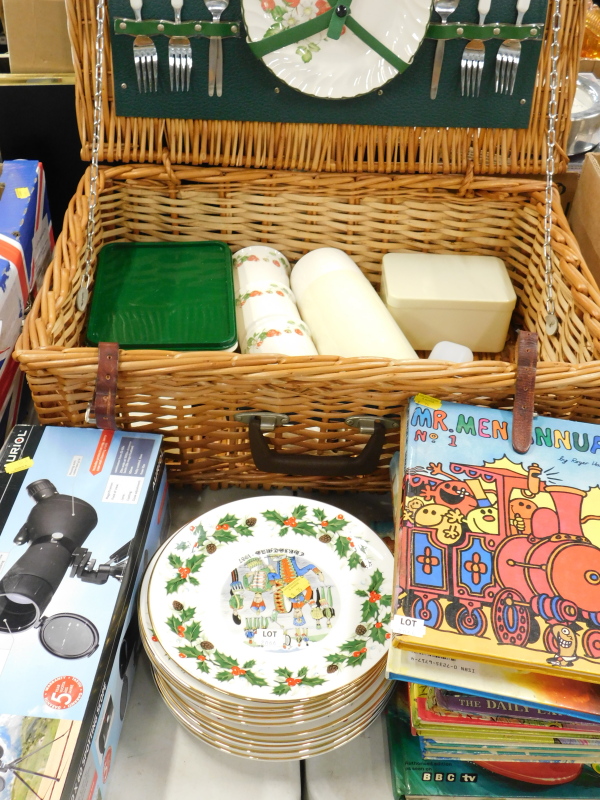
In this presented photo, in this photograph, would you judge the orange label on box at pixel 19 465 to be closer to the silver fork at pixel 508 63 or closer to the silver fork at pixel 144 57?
the silver fork at pixel 144 57

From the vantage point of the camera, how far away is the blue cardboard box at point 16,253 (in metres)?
1.05

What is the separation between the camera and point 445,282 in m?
1.27

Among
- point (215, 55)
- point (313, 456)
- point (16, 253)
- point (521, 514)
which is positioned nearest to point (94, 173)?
point (16, 253)

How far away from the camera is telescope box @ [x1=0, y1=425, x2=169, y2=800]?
25.9 inches

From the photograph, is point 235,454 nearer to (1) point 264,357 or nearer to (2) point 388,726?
(1) point 264,357

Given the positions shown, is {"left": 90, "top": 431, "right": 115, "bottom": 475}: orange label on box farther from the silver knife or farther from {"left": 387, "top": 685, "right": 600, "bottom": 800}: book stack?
the silver knife

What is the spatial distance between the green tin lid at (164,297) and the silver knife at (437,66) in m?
0.46

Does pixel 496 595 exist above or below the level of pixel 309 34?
below

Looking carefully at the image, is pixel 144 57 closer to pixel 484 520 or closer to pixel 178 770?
pixel 484 520

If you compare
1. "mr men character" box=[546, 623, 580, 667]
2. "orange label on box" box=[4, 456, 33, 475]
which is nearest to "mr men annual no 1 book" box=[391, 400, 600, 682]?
"mr men character" box=[546, 623, 580, 667]

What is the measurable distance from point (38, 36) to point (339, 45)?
555 mm

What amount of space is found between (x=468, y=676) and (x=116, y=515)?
44 cm

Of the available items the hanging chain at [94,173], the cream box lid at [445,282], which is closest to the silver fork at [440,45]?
the cream box lid at [445,282]

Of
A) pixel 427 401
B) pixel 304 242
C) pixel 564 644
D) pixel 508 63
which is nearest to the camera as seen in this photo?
pixel 564 644
